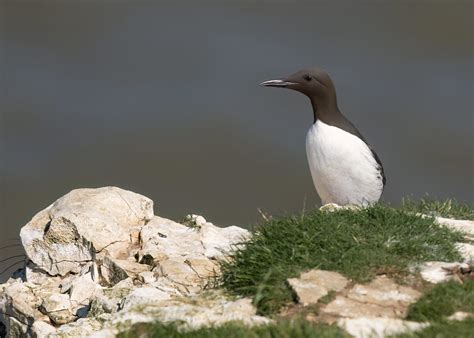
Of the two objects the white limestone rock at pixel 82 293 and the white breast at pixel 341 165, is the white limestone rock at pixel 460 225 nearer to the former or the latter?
the white breast at pixel 341 165

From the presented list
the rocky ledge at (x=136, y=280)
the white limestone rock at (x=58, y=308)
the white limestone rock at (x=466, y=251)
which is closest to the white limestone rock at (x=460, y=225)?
the rocky ledge at (x=136, y=280)

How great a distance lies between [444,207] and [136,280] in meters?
3.23

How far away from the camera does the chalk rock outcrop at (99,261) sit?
885 centimetres

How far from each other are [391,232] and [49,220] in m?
3.64

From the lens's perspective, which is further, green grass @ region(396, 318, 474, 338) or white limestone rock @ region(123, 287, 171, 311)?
white limestone rock @ region(123, 287, 171, 311)

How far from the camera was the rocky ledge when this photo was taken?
7.28 meters

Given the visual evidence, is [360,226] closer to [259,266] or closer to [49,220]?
[259,266]

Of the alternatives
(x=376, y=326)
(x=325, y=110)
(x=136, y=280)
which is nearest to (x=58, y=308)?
(x=136, y=280)

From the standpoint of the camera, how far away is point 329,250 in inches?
312

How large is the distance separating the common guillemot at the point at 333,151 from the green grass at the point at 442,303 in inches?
171

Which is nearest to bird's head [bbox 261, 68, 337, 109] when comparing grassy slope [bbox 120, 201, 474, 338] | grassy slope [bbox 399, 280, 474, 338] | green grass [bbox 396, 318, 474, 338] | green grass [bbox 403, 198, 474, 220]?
green grass [bbox 403, 198, 474, 220]

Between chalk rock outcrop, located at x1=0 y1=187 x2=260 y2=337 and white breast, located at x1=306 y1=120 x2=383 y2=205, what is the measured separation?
167 cm

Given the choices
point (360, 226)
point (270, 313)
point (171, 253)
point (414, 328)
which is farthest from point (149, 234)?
point (414, 328)

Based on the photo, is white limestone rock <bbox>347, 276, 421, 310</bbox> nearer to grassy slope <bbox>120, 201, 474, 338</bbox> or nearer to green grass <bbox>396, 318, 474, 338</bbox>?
grassy slope <bbox>120, 201, 474, 338</bbox>
